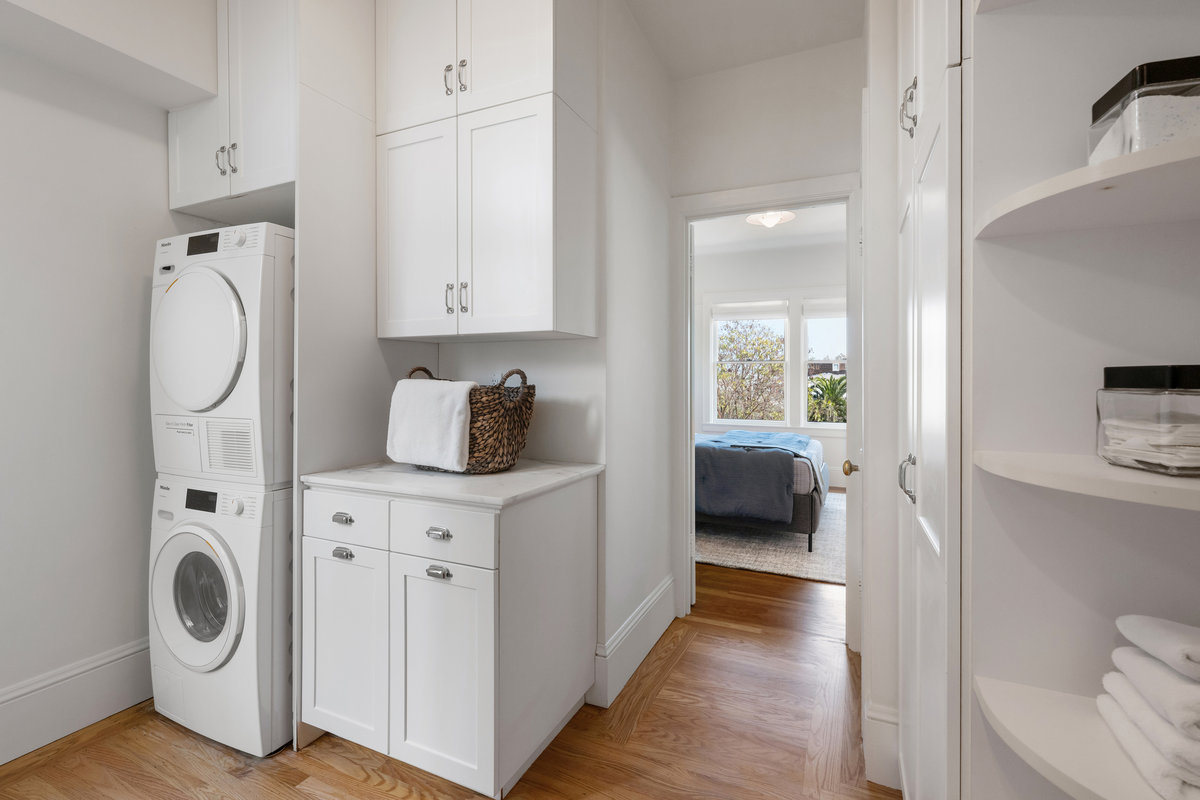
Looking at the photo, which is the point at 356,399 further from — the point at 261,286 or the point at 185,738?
the point at 185,738

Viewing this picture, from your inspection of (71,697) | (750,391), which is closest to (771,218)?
(750,391)

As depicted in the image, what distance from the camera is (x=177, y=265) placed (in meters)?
1.90

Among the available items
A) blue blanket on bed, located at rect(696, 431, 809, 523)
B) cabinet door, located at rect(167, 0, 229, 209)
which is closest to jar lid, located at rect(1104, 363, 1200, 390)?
cabinet door, located at rect(167, 0, 229, 209)

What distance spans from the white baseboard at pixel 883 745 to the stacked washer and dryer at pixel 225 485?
191cm

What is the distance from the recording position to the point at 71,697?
1.86 meters

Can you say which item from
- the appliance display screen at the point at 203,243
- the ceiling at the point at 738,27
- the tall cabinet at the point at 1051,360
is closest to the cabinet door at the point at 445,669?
the tall cabinet at the point at 1051,360

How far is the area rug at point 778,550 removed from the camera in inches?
134

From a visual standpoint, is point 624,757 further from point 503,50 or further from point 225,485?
point 503,50

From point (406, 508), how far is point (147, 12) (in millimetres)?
1963

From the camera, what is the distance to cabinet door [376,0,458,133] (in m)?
1.91

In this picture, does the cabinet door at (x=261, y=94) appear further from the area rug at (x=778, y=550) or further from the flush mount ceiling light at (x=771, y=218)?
the flush mount ceiling light at (x=771, y=218)

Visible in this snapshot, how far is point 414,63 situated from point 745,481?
3228mm

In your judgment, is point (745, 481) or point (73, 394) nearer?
point (73, 394)

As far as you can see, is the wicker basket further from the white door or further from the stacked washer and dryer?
the white door
